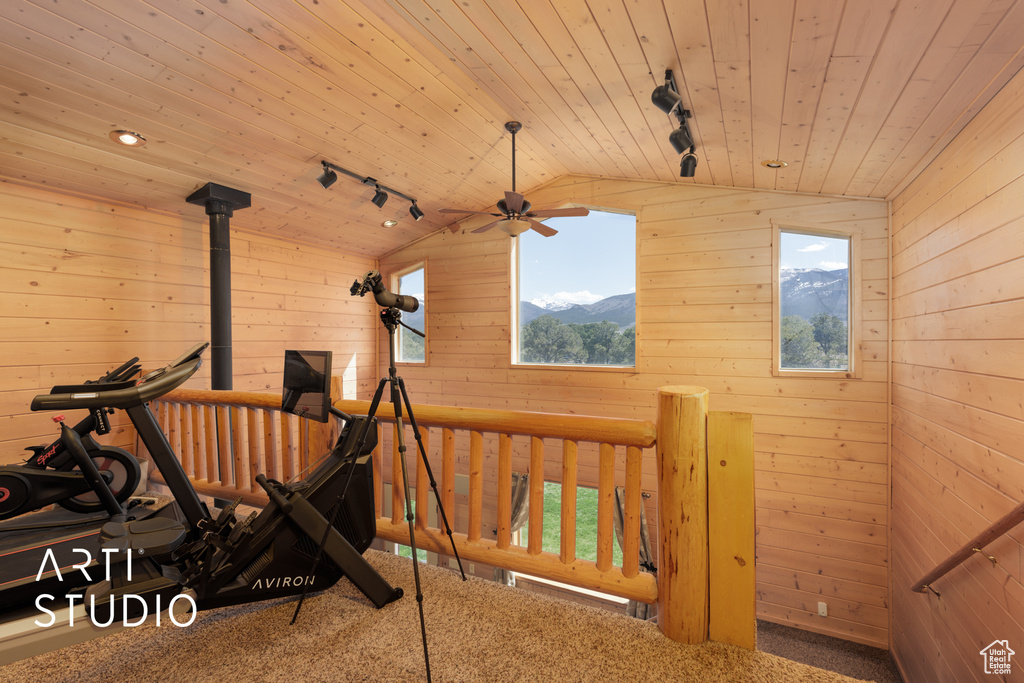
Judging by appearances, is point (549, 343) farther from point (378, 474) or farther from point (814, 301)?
point (378, 474)

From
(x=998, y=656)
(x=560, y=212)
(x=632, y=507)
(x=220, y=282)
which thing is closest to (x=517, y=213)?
(x=560, y=212)

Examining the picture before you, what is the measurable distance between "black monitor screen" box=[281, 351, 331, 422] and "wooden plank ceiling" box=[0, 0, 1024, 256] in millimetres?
1783

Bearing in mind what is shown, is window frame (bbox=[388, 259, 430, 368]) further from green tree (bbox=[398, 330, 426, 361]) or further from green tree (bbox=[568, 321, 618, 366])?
green tree (bbox=[568, 321, 618, 366])

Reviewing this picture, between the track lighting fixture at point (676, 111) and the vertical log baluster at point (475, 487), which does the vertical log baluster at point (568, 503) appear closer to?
the vertical log baluster at point (475, 487)

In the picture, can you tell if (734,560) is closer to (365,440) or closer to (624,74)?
(365,440)

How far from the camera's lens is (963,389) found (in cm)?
236

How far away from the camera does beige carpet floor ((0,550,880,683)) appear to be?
1.34 metres

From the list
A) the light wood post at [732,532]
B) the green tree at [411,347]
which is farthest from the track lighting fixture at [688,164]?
the green tree at [411,347]

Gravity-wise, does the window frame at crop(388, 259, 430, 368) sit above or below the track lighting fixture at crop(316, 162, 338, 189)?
below

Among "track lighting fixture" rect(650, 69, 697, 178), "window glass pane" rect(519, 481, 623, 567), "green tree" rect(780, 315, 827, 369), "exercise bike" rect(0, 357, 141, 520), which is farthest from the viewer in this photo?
"window glass pane" rect(519, 481, 623, 567)

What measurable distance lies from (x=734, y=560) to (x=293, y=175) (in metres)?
4.05

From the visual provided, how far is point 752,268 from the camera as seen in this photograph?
421 cm

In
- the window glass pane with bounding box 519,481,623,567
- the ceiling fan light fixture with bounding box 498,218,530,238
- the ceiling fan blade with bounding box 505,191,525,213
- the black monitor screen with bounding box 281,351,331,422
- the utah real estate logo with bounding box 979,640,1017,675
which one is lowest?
the window glass pane with bounding box 519,481,623,567

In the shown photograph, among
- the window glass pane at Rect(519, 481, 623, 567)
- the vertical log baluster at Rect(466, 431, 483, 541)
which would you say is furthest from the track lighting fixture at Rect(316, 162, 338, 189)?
the window glass pane at Rect(519, 481, 623, 567)
